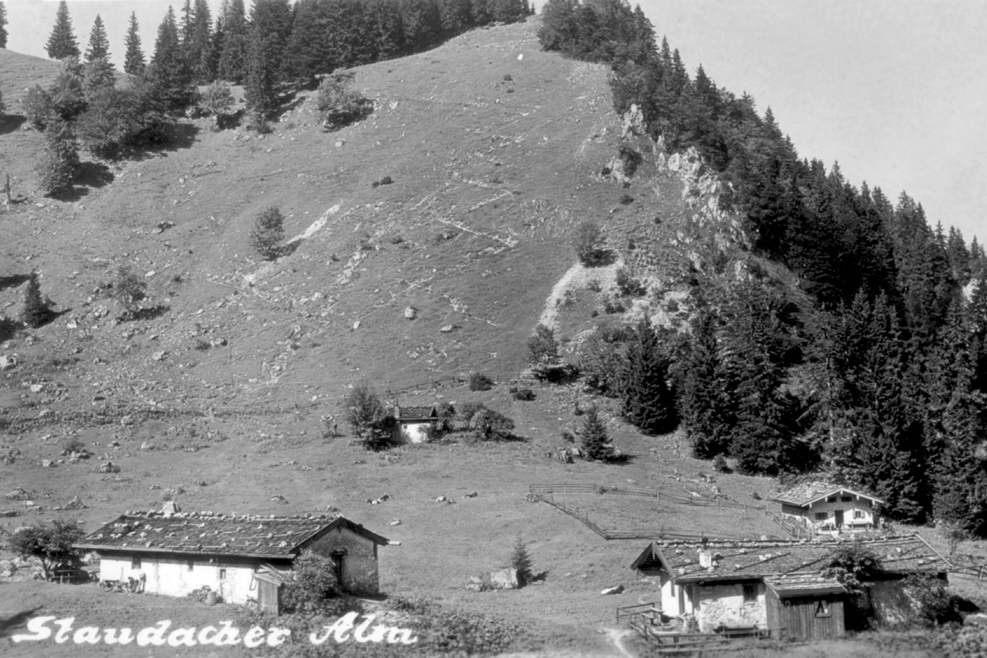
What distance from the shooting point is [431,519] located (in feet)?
224

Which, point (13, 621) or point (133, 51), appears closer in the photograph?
point (13, 621)

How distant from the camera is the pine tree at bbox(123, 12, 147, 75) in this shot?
19125 cm

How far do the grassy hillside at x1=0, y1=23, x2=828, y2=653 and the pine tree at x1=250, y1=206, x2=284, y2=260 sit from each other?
2250 mm

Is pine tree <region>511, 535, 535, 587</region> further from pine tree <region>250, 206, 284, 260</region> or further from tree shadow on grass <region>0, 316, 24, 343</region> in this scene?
tree shadow on grass <region>0, 316, 24, 343</region>

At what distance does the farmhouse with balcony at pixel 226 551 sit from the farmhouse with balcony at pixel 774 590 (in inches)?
595

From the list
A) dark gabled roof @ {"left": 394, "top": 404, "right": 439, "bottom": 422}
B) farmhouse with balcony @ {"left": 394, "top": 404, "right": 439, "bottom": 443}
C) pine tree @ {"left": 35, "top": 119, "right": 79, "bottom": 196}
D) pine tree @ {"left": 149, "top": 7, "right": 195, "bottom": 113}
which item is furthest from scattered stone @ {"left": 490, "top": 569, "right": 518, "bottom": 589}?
pine tree @ {"left": 149, "top": 7, "right": 195, "bottom": 113}

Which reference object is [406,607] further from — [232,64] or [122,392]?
[232,64]

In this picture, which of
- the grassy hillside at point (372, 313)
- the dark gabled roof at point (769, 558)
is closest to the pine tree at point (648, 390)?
the grassy hillside at point (372, 313)

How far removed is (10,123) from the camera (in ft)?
548

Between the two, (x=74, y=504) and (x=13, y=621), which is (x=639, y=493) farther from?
(x=13, y=621)

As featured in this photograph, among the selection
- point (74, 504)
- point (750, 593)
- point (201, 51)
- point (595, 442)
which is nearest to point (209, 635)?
point (750, 593)

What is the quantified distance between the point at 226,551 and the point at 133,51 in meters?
170

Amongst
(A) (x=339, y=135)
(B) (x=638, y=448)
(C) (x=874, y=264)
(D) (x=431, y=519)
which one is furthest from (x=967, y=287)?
(D) (x=431, y=519)

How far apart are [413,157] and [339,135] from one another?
19068 millimetres
